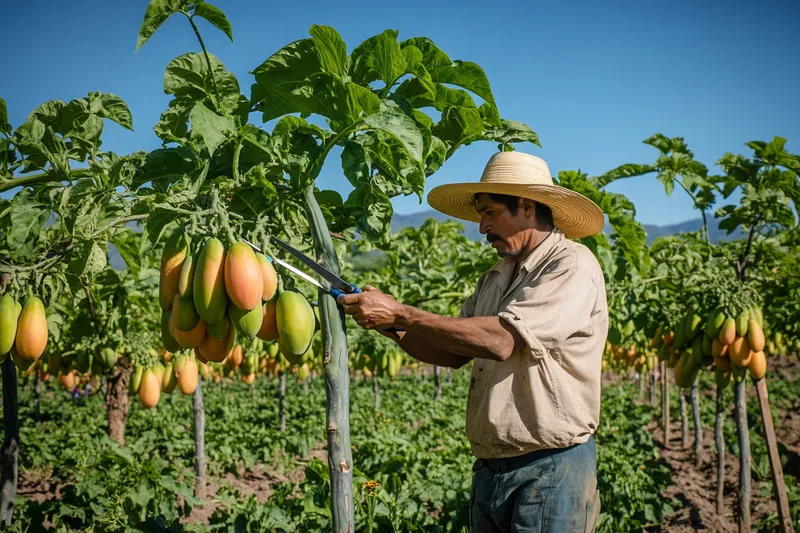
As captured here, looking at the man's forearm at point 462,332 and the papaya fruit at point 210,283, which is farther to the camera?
the man's forearm at point 462,332

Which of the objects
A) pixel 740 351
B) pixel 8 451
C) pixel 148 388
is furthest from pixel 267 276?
pixel 148 388

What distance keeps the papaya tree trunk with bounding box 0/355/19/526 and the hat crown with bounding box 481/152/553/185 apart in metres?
2.95

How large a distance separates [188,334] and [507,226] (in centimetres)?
127

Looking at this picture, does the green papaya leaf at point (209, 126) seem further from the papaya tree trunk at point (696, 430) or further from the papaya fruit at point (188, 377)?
the papaya tree trunk at point (696, 430)

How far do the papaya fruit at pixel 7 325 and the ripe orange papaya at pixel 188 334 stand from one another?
0.82 meters

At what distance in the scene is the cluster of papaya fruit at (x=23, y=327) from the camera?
6.70 ft

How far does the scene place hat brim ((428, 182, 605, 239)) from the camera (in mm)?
2230

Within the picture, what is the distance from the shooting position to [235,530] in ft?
11.8

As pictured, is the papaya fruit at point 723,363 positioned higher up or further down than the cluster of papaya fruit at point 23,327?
higher up

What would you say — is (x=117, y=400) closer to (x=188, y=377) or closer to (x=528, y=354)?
(x=188, y=377)

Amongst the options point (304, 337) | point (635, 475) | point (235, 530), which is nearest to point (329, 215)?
→ point (304, 337)

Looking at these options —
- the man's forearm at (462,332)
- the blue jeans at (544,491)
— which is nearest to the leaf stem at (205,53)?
the man's forearm at (462,332)

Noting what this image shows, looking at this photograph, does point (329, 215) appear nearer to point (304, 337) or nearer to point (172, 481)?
point (304, 337)

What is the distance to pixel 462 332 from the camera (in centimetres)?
184
